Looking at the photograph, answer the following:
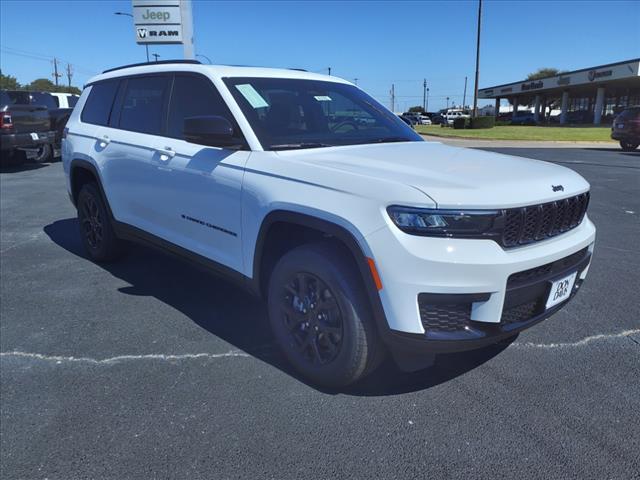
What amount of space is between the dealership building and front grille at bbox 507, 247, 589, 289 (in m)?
47.0

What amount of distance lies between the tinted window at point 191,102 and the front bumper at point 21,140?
1059 cm

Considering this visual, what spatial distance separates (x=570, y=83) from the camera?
171 ft

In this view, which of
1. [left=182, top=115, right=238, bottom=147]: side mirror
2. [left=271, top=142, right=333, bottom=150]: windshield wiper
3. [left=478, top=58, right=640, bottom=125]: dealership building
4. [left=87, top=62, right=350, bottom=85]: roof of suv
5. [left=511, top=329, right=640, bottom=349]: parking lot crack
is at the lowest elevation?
[left=511, top=329, right=640, bottom=349]: parking lot crack

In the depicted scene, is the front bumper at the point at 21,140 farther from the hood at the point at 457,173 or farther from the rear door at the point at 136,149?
the hood at the point at 457,173

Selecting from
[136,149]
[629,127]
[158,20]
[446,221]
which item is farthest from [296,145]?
[158,20]

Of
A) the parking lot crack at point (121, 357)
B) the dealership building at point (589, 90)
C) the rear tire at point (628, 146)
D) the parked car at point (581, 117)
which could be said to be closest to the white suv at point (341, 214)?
the parking lot crack at point (121, 357)

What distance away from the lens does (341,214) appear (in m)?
2.69

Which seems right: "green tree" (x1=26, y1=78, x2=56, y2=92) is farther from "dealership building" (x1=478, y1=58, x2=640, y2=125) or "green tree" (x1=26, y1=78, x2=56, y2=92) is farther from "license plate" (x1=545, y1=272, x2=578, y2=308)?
"license plate" (x1=545, y1=272, x2=578, y2=308)

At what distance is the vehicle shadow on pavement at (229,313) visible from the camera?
3207 mm

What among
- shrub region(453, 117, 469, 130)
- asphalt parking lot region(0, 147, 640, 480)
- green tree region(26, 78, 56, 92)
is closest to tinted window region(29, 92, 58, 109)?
asphalt parking lot region(0, 147, 640, 480)

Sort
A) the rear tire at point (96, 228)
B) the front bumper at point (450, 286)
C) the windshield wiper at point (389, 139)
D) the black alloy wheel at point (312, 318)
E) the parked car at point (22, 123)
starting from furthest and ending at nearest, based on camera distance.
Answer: the parked car at point (22, 123), the rear tire at point (96, 228), the windshield wiper at point (389, 139), the black alloy wheel at point (312, 318), the front bumper at point (450, 286)

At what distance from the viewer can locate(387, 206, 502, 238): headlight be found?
2459 mm

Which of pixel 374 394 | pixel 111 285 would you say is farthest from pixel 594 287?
pixel 111 285

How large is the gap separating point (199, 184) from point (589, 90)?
66.1 meters
